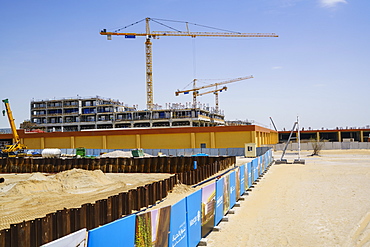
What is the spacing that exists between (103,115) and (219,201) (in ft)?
369

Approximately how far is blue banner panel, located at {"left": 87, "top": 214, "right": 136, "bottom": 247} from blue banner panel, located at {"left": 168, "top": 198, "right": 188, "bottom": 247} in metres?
1.66

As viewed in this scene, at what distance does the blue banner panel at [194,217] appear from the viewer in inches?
361

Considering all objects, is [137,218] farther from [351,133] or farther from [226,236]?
[351,133]

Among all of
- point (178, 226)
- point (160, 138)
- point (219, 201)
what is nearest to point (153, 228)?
point (178, 226)

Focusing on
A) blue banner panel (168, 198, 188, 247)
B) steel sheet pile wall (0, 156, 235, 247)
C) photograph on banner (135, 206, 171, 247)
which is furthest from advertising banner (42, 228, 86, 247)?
blue banner panel (168, 198, 188, 247)

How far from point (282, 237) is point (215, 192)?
263cm

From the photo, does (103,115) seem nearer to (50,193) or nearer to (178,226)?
(50,193)

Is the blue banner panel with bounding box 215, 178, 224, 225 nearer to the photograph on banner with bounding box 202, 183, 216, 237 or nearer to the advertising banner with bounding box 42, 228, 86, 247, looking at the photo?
the photograph on banner with bounding box 202, 183, 216, 237

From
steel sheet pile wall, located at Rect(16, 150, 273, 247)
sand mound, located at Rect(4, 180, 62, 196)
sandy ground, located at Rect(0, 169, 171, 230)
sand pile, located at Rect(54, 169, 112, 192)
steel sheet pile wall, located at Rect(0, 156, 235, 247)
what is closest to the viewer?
steel sheet pile wall, located at Rect(16, 150, 273, 247)

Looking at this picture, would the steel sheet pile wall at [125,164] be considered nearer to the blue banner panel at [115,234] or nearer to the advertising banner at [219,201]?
the advertising banner at [219,201]

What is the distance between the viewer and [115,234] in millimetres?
5789

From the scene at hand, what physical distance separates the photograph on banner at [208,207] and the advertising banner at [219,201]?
1.53ft

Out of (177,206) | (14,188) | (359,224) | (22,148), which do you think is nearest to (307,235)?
(359,224)

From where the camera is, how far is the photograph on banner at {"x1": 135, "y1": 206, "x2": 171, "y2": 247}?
6.57 metres
